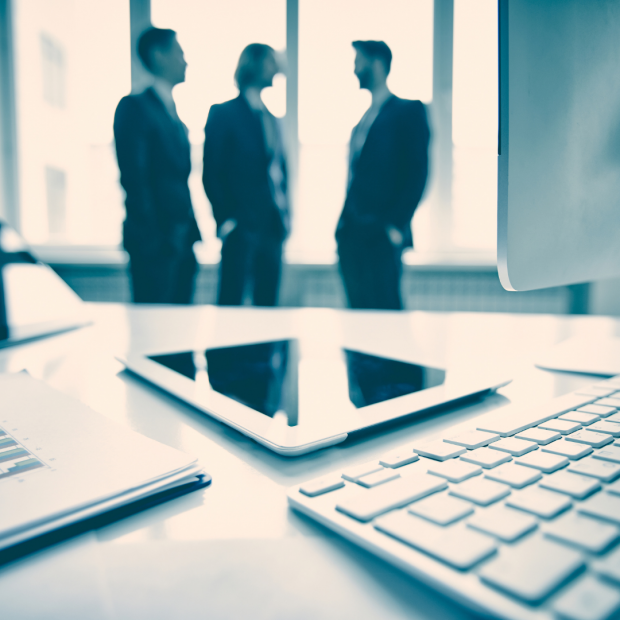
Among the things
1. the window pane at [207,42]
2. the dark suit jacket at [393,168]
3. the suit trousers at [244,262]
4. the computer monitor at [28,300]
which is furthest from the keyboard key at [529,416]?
the window pane at [207,42]

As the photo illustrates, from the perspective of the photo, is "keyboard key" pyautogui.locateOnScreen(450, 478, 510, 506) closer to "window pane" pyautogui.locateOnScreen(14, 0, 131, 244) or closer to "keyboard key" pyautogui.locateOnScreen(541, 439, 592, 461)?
"keyboard key" pyautogui.locateOnScreen(541, 439, 592, 461)

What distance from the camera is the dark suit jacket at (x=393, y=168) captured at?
6.11ft

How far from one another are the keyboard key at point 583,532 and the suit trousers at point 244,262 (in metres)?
2.00

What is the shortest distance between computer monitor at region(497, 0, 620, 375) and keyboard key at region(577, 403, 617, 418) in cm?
11

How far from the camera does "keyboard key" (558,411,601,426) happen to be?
29cm

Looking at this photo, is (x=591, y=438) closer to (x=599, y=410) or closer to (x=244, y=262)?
(x=599, y=410)

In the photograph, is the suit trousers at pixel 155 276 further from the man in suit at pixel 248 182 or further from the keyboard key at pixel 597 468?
the keyboard key at pixel 597 468

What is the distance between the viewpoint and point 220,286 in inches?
85.9

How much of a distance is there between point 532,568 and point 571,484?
0.23 ft

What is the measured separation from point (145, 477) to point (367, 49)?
7.33 feet

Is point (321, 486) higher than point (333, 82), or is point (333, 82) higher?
point (333, 82)

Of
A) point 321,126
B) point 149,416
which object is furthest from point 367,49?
point 149,416

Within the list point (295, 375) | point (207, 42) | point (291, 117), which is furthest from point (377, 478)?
point (207, 42)

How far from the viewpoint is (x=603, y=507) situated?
0.59 feet
